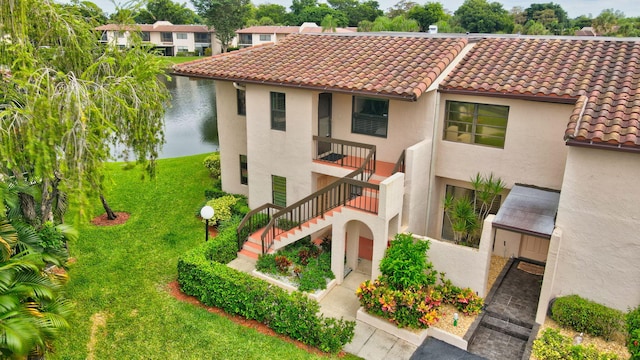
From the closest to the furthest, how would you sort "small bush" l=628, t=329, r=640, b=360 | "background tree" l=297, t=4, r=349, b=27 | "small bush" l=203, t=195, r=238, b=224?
"small bush" l=628, t=329, r=640, b=360 → "small bush" l=203, t=195, r=238, b=224 → "background tree" l=297, t=4, r=349, b=27

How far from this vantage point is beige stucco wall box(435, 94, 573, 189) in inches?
527

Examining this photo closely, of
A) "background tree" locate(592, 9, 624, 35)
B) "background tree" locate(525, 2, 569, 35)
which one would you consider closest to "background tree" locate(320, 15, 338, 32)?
"background tree" locate(592, 9, 624, 35)

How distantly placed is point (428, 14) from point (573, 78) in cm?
8781

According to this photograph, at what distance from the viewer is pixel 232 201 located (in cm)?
1889

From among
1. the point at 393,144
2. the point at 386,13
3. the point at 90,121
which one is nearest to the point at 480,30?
the point at 386,13

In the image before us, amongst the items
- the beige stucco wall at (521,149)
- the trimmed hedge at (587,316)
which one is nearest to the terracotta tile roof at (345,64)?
the beige stucco wall at (521,149)

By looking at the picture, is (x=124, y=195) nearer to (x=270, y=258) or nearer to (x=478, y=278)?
(x=270, y=258)

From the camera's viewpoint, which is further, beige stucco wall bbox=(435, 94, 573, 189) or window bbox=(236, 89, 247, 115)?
window bbox=(236, 89, 247, 115)

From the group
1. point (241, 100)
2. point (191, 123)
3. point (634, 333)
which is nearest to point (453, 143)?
point (634, 333)

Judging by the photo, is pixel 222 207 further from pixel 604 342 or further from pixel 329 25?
pixel 329 25

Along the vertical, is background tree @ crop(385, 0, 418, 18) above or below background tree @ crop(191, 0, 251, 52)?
above

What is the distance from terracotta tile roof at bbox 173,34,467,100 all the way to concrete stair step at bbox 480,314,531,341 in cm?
637

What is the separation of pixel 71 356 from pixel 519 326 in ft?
36.8

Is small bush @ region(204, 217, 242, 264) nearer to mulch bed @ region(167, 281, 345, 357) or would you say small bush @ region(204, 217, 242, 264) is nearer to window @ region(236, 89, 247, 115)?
mulch bed @ region(167, 281, 345, 357)
